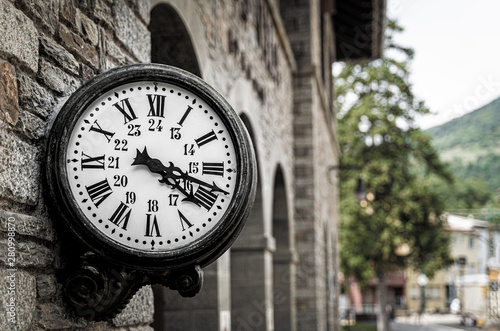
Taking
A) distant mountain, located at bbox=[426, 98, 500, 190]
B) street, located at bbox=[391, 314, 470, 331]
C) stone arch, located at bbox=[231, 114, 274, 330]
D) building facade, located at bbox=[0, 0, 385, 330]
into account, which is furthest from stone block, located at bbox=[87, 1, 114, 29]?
street, located at bbox=[391, 314, 470, 331]

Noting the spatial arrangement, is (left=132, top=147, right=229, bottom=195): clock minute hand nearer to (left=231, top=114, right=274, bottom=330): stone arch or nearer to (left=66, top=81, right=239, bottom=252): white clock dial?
(left=66, top=81, right=239, bottom=252): white clock dial

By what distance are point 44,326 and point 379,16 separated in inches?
580

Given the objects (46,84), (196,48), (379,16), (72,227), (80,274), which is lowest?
(80,274)

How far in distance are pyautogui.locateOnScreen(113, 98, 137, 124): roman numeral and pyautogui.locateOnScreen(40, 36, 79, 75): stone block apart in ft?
0.99

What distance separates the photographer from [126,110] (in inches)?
96.1

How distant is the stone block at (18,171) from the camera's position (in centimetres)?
219

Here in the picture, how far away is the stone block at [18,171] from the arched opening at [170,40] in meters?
1.90

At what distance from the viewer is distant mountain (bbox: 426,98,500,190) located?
1448cm

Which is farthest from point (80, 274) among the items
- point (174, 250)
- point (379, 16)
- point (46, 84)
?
point (379, 16)

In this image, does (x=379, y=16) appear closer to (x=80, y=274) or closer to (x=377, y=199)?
(x=377, y=199)

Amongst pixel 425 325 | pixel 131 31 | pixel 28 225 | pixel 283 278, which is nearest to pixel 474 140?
pixel 283 278

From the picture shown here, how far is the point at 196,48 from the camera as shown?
4570 millimetres

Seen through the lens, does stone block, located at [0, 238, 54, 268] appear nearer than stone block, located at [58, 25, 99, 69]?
Yes

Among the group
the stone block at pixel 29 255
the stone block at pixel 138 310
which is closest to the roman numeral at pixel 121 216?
the stone block at pixel 29 255
